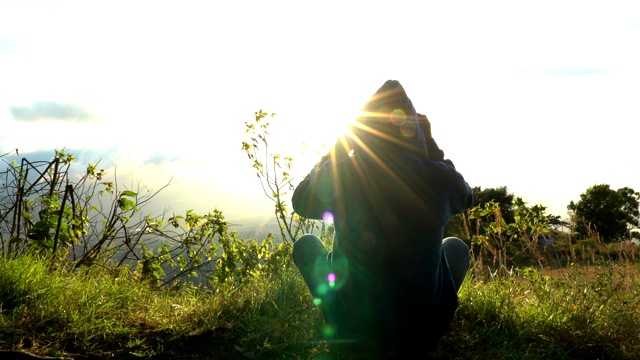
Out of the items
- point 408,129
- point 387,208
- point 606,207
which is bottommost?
point 606,207

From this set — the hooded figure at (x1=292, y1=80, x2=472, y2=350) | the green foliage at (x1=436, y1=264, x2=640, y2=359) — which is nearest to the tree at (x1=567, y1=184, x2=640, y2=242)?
the green foliage at (x1=436, y1=264, x2=640, y2=359)

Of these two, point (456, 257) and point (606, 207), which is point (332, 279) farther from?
point (606, 207)

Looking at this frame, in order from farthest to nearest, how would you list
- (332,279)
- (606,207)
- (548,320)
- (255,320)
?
(606,207), (548,320), (255,320), (332,279)

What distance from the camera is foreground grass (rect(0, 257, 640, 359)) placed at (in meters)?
4.25

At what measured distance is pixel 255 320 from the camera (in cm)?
464

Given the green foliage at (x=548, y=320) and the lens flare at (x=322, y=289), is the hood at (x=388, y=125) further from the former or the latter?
the green foliage at (x=548, y=320)

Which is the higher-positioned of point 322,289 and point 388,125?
point 388,125

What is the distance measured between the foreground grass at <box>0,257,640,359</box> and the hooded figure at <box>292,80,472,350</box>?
754mm

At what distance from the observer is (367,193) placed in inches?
132

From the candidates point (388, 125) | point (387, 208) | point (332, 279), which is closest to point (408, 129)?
point (388, 125)

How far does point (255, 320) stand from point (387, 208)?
188 centimetres

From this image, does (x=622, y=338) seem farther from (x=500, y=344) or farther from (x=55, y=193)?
(x=55, y=193)

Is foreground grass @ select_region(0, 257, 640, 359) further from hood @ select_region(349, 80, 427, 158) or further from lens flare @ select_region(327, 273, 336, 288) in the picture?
hood @ select_region(349, 80, 427, 158)

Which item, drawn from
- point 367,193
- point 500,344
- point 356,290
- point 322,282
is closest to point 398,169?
point 367,193
